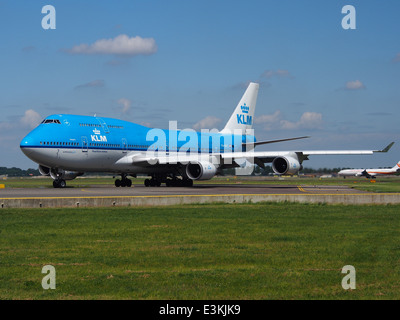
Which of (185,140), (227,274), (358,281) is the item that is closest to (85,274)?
(227,274)

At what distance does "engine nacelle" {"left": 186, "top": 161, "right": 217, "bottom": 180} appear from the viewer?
135 feet

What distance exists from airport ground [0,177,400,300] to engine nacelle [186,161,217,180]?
20.5 m

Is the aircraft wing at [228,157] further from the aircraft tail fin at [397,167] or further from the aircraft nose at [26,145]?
the aircraft tail fin at [397,167]

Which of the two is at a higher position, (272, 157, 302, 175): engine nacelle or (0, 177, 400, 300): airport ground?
(272, 157, 302, 175): engine nacelle

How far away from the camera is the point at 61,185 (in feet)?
133

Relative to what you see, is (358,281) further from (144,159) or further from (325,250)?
(144,159)

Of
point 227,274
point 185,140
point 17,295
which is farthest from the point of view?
point 185,140

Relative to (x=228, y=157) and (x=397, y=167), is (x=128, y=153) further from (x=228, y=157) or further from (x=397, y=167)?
(x=397, y=167)

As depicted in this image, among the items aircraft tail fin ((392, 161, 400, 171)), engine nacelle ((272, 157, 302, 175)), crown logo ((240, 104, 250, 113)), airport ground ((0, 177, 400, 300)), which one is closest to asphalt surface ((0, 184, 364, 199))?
engine nacelle ((272, 157, 302, 175))

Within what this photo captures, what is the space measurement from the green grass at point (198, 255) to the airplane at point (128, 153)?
61.4ft

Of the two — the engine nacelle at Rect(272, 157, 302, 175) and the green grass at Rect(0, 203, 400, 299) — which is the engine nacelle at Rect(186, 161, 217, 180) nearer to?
the engine nacelle at Rect(272, 157, 302, 175)

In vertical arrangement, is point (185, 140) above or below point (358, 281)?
above

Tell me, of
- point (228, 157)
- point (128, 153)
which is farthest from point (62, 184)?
point (228, 157)
